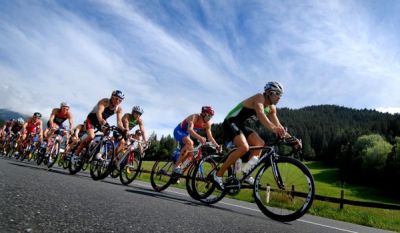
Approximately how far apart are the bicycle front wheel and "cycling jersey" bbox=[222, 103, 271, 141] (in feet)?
3.59

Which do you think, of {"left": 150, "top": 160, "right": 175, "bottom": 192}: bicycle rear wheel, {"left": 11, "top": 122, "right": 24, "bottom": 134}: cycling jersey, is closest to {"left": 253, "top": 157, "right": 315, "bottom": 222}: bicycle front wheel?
{"left": 150, "top": 160, "right": 175, "bottom": 192}: bicycle rear wheel

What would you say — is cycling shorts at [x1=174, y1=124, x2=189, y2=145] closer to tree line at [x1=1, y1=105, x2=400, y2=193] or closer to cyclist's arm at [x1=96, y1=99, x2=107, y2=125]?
cyclist's arm at [x1=96, y1=99, x2=107, y2=125]

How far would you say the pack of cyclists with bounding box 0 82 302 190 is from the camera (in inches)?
265

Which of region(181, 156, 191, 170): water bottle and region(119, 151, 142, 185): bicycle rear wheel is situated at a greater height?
region(181, 156, 191, 170): water bottle

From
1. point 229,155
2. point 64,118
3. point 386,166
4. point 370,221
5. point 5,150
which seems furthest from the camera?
point 386,166

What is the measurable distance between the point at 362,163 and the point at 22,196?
92.7m

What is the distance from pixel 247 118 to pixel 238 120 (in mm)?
192

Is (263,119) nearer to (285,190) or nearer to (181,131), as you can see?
(285,190)

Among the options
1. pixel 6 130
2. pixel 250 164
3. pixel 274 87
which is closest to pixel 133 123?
pixel 250 164

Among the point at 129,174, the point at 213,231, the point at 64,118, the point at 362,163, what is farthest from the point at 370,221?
the point at 362,163

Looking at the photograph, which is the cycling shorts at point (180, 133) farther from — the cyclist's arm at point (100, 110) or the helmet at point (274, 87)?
the helmet at point (274, 87)

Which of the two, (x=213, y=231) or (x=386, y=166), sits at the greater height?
(x=386, y=166)

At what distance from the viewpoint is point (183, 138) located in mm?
10492

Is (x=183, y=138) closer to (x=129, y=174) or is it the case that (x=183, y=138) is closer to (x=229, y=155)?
(x=129, y=174)
